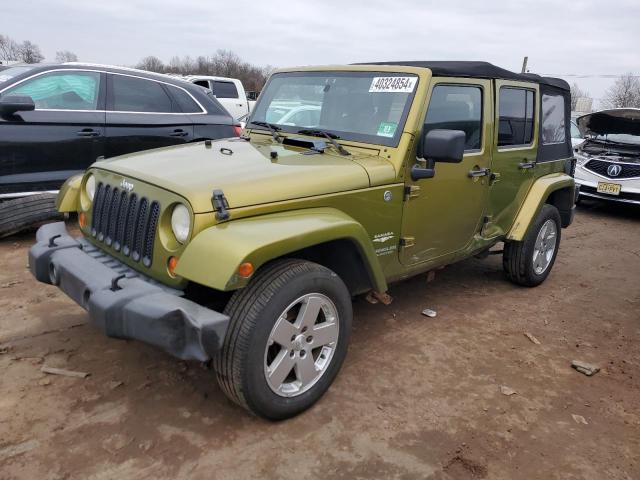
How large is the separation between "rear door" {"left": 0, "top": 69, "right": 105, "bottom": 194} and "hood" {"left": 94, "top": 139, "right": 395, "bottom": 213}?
2.39m

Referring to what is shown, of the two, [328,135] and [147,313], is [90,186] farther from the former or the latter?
[328,135]

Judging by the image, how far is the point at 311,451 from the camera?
2.59 meters

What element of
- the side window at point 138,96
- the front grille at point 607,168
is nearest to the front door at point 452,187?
the side window at point 138,96

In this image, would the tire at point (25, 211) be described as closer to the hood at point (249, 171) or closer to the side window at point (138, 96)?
the side window at point (138, 96)

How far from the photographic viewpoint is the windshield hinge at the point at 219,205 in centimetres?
250

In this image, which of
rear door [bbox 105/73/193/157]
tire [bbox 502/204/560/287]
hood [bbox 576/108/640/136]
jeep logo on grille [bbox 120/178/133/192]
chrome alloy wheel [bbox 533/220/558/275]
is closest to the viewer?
jeep logo on grille [bbox 120/178/133/192]

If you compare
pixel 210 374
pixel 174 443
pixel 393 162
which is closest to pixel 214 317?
pixel 174 443

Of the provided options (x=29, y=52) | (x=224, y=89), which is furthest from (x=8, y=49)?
(x=224, y=89)

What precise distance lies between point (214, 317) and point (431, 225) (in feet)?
6.14

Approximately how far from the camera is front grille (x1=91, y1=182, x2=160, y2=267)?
8.94 feet

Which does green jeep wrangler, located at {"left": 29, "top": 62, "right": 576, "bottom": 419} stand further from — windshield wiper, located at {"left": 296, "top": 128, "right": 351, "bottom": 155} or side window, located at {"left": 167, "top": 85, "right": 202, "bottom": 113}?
side window, located at {"left": 167, "top": 85, "right": 202, "bottom": 113}

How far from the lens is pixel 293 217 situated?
8.97ft

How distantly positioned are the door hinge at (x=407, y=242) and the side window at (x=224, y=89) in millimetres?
12706

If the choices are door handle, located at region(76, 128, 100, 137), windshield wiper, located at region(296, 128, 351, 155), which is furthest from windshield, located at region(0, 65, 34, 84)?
windshield wiper, located at region(296, 128, 351, 155)
